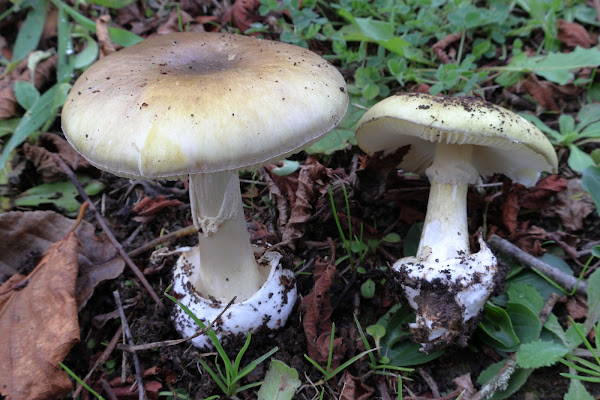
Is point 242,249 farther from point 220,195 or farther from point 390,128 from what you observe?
point 390,128

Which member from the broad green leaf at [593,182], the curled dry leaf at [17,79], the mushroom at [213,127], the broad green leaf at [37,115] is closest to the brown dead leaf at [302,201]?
the mushroom at [213,127]

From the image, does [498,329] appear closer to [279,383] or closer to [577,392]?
[577,392]

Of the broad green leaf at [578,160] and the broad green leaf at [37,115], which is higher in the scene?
the broad green leaf at [578,160]

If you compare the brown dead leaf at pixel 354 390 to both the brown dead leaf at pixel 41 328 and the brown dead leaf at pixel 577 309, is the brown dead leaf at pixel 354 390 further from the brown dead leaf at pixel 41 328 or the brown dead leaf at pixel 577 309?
the brown dead leaf at pixel 41 328

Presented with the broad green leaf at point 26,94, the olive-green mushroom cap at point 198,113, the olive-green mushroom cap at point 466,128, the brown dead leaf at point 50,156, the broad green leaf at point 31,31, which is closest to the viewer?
the olive-green mushroom cap at point 198,113

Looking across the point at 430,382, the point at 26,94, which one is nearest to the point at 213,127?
the point at 430,382

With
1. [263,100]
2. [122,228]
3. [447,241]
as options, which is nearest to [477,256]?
[447,241]
